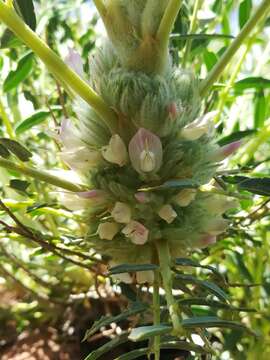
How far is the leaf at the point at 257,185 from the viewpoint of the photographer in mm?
527

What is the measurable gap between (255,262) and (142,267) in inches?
17.2

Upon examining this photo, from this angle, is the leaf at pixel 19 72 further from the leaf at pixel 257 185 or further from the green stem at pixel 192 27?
the leaf at pixel 257 185

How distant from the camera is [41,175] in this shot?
56 cm

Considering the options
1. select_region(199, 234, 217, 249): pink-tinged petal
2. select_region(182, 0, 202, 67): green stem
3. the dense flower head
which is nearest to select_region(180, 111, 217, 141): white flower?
the dense flower head

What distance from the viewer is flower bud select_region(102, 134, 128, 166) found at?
539mm

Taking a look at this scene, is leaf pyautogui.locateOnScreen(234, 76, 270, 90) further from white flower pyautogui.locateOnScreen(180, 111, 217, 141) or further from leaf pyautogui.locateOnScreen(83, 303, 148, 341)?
leaf pyautogui.locateOnScreen(83, 303, 148, 341)

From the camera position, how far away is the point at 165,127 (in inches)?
21.8

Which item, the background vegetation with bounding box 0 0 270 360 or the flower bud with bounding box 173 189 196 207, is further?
the background vegetation with bounding box 0 0 270 360

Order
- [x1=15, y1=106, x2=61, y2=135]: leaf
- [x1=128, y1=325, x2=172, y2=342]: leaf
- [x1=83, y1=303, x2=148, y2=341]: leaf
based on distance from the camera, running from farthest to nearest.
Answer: [x1=15, y1=106, x2=61, y2=135]: leaf
[x1=83, y1=303, x2=148, y2=341]: leaf
[x1=128, y1=325, x2=172, y2=342]: leaf

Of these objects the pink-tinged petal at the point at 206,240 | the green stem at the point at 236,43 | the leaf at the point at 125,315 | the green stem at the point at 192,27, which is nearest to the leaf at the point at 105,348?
the leaf at the point at 125,315

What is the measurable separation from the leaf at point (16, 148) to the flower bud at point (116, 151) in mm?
85

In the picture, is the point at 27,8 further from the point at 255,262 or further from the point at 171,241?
the point at 255,262

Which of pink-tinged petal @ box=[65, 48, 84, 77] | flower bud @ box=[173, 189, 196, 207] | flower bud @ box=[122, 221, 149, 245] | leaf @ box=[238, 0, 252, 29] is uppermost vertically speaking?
leaf @ box=[238, 0, 252, 29]

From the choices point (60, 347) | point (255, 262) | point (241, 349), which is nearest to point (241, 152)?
point (255, 262)
